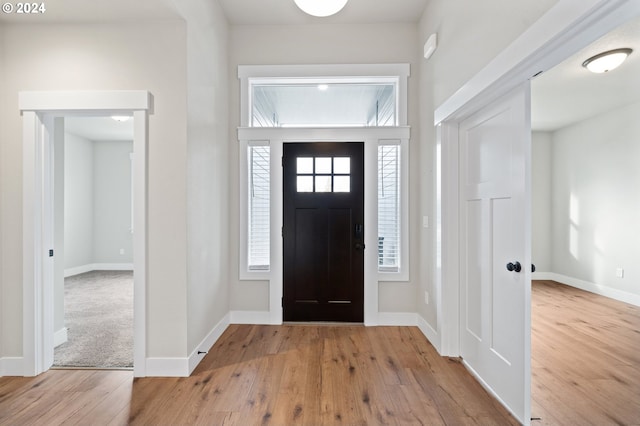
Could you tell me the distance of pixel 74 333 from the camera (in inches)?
131

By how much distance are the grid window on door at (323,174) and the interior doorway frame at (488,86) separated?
1051 mm

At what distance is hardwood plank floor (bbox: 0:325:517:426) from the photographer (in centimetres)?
196

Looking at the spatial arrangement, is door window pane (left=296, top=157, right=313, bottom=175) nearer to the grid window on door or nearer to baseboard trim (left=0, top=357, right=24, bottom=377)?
the grid window on door

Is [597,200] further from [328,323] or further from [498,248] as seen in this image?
[328,323]

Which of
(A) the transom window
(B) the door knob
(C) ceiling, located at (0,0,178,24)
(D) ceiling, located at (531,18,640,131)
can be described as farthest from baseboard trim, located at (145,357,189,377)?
(D) ceiling, located at (531,18,640,131)

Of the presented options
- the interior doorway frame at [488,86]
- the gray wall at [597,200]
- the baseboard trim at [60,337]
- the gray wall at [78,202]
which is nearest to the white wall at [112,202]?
the gray wall at [78,202]

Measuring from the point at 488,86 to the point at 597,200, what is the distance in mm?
4736

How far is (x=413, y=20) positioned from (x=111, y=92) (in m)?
3.03

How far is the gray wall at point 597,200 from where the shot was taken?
15.5 ft

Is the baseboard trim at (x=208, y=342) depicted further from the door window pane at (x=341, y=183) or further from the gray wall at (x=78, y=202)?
the gray wall at (x=78, y=202)

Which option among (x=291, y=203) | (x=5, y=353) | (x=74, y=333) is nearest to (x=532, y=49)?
(x=291, y=203)

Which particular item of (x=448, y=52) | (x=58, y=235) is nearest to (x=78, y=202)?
(x=58, y=235)

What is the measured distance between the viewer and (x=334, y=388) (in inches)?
90.3

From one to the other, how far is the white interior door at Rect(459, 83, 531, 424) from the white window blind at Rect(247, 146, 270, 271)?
2019 mm
